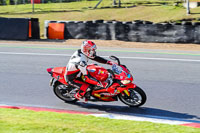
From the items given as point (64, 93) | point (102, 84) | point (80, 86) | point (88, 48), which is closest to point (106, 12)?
point (64, 93)

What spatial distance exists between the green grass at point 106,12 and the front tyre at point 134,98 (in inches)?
891

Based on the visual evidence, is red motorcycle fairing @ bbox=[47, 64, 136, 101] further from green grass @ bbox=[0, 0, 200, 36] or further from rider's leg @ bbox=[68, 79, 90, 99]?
green grass @ bbox=[0, 0, 200, 36]

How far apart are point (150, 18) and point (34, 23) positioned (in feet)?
46.0

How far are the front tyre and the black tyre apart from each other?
4.26ft

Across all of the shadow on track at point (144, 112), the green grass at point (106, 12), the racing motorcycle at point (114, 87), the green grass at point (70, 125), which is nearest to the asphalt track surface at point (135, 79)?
the shadow on track at point (144, 112)

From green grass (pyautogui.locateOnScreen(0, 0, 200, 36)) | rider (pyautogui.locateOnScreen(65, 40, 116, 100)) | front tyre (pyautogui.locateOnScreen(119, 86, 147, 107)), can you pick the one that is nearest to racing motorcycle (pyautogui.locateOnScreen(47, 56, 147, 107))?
front tyre (pyautogui.locateOnScreen(119, 86, 147, 107))

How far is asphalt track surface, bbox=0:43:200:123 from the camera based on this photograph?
9195mm

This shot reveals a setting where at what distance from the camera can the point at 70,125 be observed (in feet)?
21.6

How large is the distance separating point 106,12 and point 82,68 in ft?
98.9

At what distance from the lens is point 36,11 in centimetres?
4206

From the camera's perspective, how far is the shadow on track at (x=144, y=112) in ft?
27.8

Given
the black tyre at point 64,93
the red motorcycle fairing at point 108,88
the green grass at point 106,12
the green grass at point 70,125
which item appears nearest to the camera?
the green grass at point 70,125

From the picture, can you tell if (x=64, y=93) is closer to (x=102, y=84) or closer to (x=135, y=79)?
(x=102, y=84)

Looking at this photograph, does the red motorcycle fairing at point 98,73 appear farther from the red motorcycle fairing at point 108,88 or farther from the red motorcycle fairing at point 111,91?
the red motorcycle fairing at point 111,91
